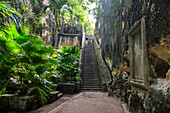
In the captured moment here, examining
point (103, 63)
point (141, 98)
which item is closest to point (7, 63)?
point (141, 98)

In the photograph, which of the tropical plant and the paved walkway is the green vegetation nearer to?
the tropical plant

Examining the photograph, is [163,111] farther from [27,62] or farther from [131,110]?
[27,62]

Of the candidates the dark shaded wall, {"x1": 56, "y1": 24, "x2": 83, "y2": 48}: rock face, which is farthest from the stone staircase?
{"x1": 56, "y1": 24, "x2": 83, "y2": 48}: rock face

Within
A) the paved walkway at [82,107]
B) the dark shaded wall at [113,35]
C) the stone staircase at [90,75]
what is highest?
the dark shaded wall at [113,35]

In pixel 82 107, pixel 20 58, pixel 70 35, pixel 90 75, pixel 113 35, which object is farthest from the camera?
pixel 70 35

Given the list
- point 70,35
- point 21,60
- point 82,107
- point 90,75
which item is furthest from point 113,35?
point 70,35

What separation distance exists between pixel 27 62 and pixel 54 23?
40.9 ft

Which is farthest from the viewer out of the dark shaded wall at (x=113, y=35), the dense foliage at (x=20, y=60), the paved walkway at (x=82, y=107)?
the dark shaded wall at (x=113, y=35)

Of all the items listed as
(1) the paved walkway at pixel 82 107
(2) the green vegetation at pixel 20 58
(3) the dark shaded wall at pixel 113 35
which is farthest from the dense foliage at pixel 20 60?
(3) the dark shaded wall at pixel 113 35

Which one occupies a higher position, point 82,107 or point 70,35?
point 70,35

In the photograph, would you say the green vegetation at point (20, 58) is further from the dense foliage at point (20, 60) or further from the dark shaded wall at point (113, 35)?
the dark shaded wall at point (113, 35)

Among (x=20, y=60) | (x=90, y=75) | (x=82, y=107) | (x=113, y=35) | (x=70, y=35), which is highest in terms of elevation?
(x=70, y=35)

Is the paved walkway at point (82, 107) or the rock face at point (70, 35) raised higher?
the rock face at point (70, 35)

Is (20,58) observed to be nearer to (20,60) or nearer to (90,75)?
(20,60)
